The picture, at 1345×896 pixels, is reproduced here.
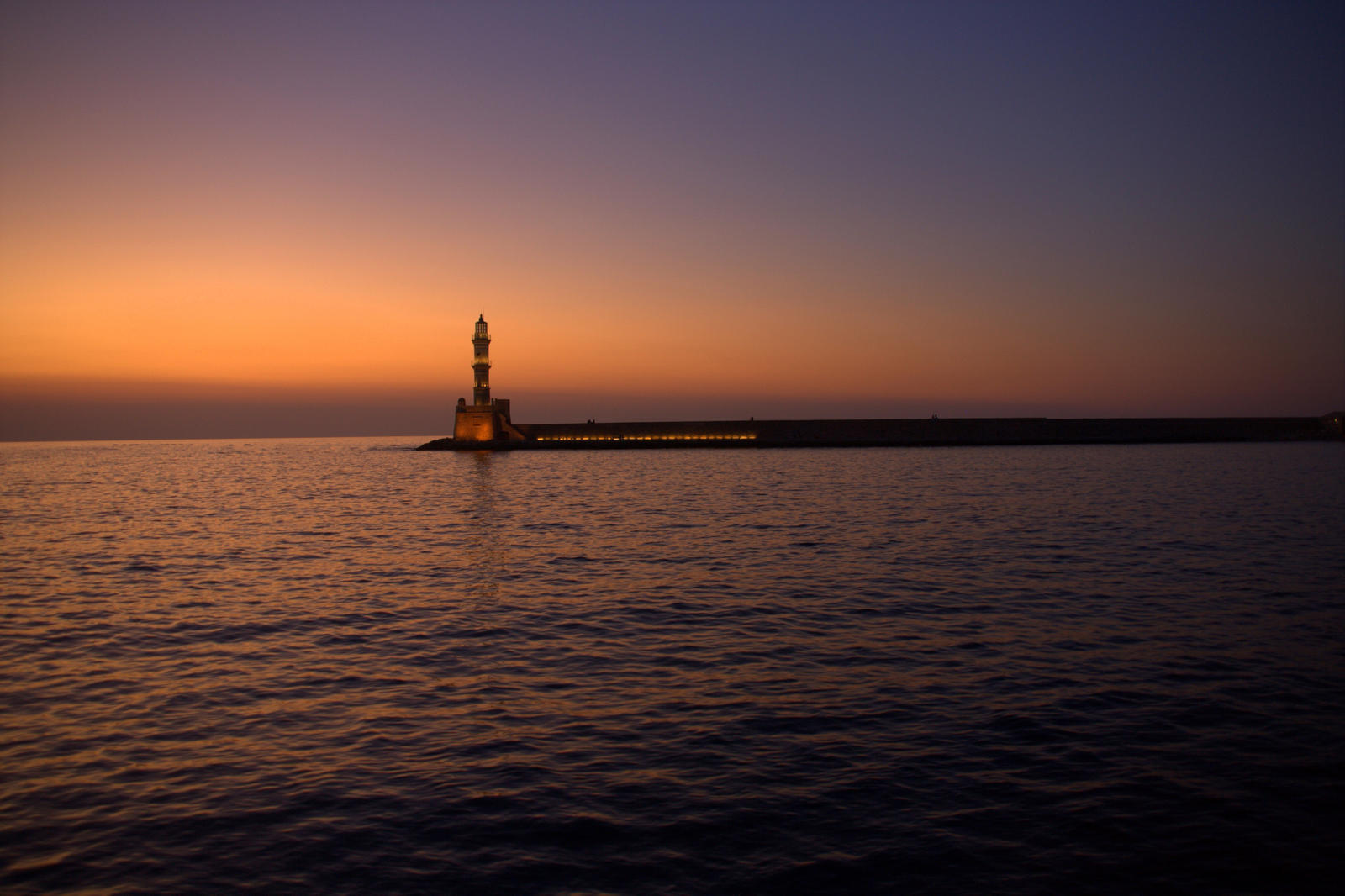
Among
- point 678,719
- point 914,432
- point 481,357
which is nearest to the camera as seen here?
point 678,719

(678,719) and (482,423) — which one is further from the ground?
(482,423)

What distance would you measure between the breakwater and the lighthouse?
217 centimetres

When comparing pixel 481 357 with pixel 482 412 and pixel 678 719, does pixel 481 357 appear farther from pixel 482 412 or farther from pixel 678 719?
pixel 678 719

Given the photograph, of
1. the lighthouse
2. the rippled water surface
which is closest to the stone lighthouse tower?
the lighthouse

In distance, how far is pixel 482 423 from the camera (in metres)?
104

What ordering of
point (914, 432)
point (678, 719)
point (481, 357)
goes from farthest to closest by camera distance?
point (914, 432)
point (481, 357)
point (678, 719)

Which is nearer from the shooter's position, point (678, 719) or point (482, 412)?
point (678, 719)

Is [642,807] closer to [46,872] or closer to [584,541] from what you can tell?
[46,872]

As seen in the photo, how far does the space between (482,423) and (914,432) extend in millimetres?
54764

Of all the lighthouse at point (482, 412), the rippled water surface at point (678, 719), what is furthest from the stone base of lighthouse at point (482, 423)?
the rippled water surface at point (678, 719)

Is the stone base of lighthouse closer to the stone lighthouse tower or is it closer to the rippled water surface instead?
the stone lighthouse tower

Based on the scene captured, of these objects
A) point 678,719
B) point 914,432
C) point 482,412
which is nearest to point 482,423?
point 482,412

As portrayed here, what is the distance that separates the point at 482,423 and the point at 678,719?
97396 mm

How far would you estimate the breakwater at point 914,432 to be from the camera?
365 ft
